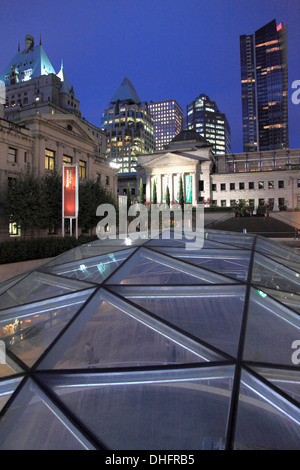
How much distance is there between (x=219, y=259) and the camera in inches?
265

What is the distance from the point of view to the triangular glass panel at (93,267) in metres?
5.79

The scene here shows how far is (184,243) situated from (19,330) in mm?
4536

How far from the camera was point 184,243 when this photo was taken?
7.60 m

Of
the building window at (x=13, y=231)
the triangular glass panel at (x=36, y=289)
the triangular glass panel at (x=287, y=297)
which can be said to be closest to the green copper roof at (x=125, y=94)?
the building window at (x=13, y=231)

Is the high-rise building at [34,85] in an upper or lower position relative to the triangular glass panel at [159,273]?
upper

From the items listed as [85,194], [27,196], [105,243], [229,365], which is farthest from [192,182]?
[229,365]

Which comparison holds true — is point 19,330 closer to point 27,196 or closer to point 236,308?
point 236,308

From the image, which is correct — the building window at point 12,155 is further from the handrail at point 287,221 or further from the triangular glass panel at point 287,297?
the handrail at point 287,221

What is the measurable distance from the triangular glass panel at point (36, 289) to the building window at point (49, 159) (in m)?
36.4

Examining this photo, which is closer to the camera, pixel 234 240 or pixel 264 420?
pixel 264 420

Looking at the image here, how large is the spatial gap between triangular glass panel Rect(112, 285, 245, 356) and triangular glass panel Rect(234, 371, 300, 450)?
0.55 meters

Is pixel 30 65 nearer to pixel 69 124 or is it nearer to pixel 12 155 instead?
pixel 69 124

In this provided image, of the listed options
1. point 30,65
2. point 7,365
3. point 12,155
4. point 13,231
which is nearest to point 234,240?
point 7,365

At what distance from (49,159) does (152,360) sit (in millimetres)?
41232
